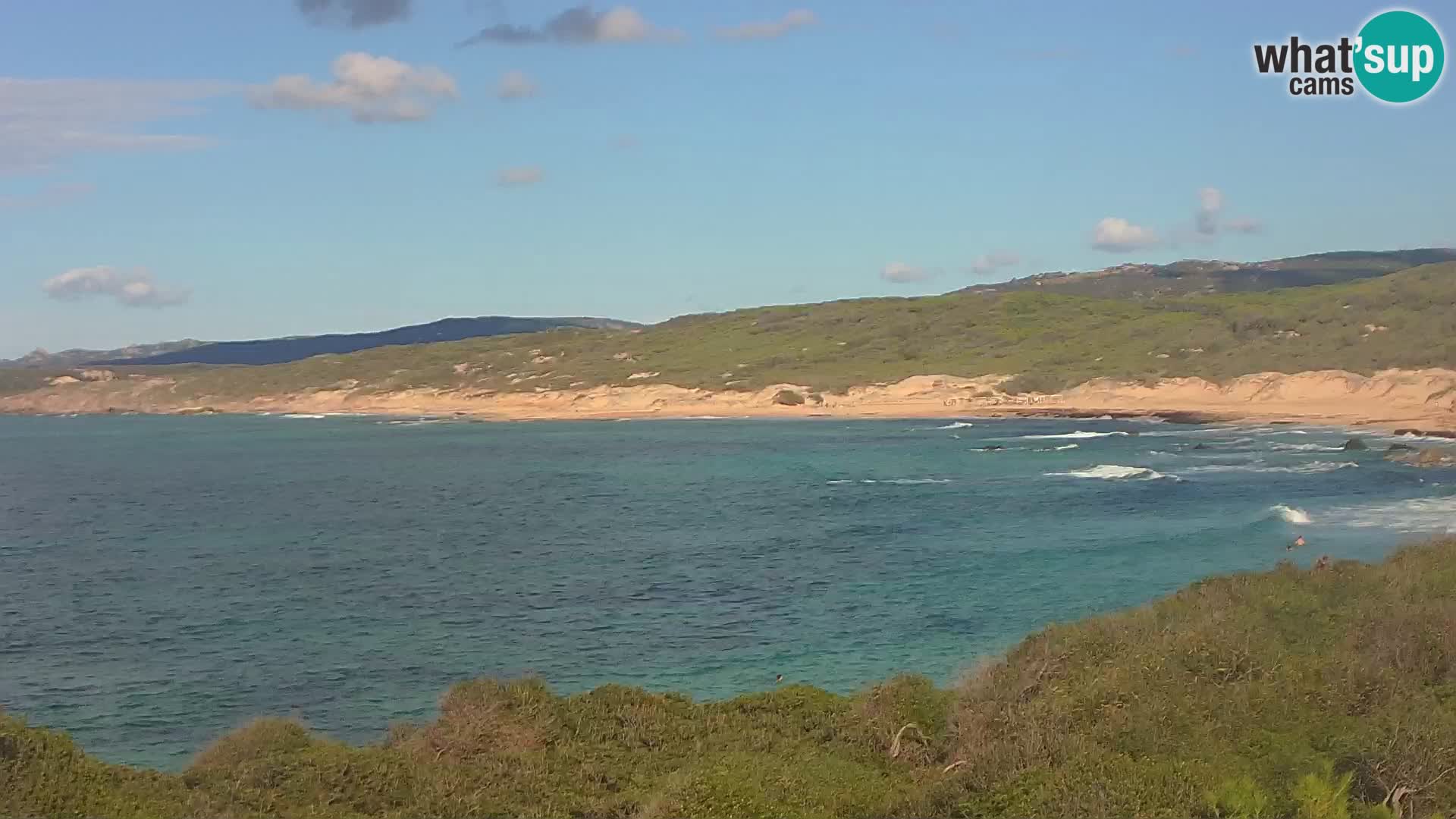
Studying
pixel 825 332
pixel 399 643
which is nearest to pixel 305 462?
pixel 399 643

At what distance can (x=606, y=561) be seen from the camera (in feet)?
164

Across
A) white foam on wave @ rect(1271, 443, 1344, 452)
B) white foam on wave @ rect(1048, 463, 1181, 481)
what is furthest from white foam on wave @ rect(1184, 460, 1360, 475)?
white foam on wave @ rect(1271, 443, 1344, 452)

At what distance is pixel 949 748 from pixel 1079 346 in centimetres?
14953

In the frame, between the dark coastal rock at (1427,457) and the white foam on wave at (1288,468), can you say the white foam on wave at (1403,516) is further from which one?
the white foam on wave at (1288,468)

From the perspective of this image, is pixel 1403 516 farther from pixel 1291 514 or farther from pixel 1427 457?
pixel 1427 457

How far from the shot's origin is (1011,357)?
160875 mm

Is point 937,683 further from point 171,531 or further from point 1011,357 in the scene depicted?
point 1011,357

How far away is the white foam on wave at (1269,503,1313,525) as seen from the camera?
165 feet

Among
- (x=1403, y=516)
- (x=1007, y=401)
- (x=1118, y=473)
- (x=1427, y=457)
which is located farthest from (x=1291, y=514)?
Result: (x=1007, y=401)

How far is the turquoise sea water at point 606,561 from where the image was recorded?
30844mm

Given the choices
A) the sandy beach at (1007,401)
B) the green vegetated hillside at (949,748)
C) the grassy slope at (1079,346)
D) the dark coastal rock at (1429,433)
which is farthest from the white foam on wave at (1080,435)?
the green vegetated hillside at (949,748)

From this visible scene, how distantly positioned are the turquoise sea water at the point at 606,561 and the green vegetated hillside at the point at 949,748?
328 inches

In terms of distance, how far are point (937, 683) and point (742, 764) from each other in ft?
41.2

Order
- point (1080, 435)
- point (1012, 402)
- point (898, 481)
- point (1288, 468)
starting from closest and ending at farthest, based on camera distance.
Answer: point (1288, 468), point (898, 481), point (1080, 435), point (1012, 402)
